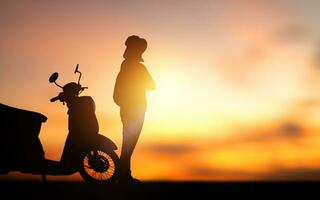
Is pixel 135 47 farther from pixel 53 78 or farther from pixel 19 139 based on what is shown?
pixel 19 139

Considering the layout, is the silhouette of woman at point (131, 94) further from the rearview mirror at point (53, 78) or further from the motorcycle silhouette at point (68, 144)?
the rearview mirror at point (53, 78)

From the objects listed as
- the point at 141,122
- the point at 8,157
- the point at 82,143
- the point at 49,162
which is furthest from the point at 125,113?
the point at 8,157

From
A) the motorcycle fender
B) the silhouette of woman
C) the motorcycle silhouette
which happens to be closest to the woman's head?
the silhouette of woman

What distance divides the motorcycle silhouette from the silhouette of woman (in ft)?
0.97

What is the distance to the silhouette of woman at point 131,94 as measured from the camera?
983 centimetres

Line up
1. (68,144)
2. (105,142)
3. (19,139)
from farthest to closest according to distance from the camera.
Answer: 1. (105,142)
2. (68,144)
3. (19,139)

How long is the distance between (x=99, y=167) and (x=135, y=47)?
2.29 metres

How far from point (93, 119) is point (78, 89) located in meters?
0.63

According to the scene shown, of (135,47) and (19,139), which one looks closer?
(19,139)

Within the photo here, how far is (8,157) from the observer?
29.0 feet

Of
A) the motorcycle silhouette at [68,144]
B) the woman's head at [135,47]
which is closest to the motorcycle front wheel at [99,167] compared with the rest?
the motorcycle silhouette at [68,144]

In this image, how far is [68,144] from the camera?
966 centimetres

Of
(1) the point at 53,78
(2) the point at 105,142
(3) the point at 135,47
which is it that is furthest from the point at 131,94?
(1) the point at 53,78

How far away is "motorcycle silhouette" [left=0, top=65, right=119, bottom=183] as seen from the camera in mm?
8859
